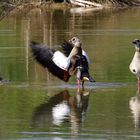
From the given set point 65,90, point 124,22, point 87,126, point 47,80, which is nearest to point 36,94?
point 65,90

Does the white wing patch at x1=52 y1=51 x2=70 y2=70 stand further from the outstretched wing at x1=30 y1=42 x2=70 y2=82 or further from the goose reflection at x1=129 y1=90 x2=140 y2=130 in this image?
the goose reflection at x1=129 y1=90 x2=140 y2=130

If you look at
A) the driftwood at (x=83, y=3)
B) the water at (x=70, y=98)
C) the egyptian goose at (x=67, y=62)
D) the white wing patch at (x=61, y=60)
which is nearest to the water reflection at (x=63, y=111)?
the water at (x=70, y=98)

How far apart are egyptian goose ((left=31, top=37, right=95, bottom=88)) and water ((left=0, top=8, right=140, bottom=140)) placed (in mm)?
239

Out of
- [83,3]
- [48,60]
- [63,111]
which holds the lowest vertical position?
[63,111]

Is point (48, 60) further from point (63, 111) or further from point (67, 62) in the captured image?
point (63, 111)

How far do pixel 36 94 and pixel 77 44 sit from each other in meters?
1.83

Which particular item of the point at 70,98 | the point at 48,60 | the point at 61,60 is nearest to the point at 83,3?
the point at 48,60

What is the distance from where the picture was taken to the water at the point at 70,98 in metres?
11.8

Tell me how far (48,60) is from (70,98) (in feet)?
7.78

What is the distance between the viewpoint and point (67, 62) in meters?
16.9

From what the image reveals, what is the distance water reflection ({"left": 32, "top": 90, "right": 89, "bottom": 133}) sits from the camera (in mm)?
12477

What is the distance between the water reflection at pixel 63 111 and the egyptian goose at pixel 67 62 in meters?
0.72

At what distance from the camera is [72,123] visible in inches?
491

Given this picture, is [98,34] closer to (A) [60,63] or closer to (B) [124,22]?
(B) [124,22]
